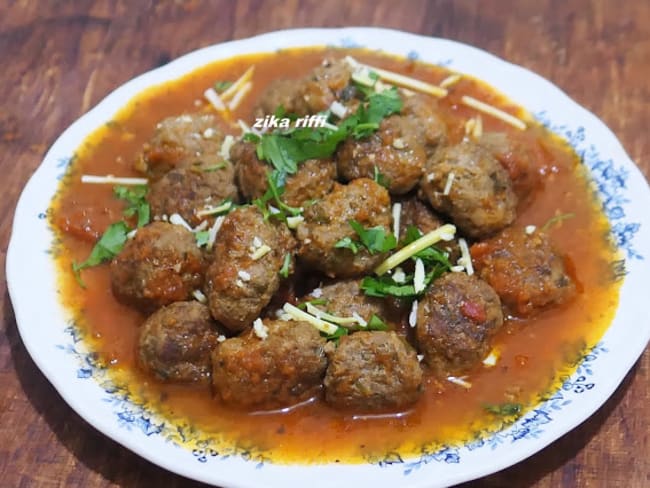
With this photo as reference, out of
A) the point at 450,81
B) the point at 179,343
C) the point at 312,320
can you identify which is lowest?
the point at 179,343

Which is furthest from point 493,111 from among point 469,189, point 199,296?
point 199,296

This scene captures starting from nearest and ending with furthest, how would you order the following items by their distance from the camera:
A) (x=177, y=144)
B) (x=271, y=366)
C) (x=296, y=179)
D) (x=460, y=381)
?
(x=271, y=366) < (x=460, y=381) < (x=296, y=179) < (x=177, y=144)

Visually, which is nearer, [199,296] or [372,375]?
[372,375]

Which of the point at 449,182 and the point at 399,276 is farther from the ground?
the point at 449,182

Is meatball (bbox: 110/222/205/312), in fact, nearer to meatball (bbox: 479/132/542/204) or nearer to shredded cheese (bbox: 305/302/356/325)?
shredded cheese (bbox: 305/302/356/325)

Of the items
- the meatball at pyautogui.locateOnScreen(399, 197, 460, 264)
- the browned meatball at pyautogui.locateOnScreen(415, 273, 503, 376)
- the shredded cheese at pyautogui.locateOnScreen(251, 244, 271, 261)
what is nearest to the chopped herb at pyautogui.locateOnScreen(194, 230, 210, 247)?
the shredded cheese at pyautogui.locateOnScreen(251, 244, 271, 261)

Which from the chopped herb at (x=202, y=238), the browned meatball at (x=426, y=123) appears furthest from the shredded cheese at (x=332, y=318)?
the browned meatball at (x=426, y=123)

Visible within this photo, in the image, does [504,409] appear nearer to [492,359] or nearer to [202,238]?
[492,359]
